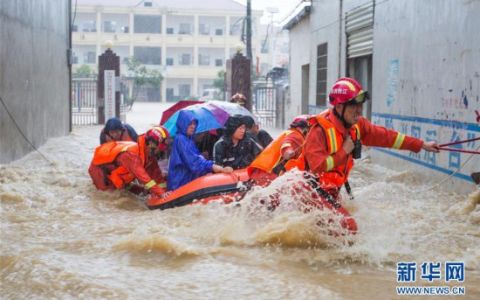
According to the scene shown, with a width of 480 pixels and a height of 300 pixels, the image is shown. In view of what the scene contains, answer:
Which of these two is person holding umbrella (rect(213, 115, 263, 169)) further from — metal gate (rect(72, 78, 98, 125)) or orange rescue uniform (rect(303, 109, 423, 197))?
metal gate (rect(72, 78, 98, 125))

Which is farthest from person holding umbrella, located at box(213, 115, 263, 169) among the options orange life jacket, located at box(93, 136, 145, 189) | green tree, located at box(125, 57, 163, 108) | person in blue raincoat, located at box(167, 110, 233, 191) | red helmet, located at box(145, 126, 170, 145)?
green tree, located at box(125, 57, 163, 108)

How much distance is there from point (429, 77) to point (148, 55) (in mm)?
54122

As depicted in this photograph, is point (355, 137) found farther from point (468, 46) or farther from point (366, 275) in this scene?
point (468, 46)

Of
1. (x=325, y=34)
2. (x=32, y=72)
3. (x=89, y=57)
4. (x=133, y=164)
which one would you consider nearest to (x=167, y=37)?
(x=89, y=57)

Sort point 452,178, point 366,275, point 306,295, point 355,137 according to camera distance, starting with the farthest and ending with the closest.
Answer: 1. point 452,178
2. point 355,137
3. point 366,275
4. point 306,295

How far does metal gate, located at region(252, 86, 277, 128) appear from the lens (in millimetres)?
26234

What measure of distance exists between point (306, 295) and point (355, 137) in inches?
60.2

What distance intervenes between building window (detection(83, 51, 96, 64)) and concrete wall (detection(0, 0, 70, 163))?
41970mm

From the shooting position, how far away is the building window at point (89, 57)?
198 feet

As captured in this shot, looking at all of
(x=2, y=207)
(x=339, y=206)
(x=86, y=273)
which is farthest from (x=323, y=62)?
(x=86, y=273)

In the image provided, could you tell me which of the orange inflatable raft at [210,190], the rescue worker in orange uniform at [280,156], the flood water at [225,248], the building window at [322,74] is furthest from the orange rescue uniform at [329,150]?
the building window at [322,74]

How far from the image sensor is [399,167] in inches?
436

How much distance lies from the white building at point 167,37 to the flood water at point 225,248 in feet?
174

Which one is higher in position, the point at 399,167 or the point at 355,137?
the point at 355,137
